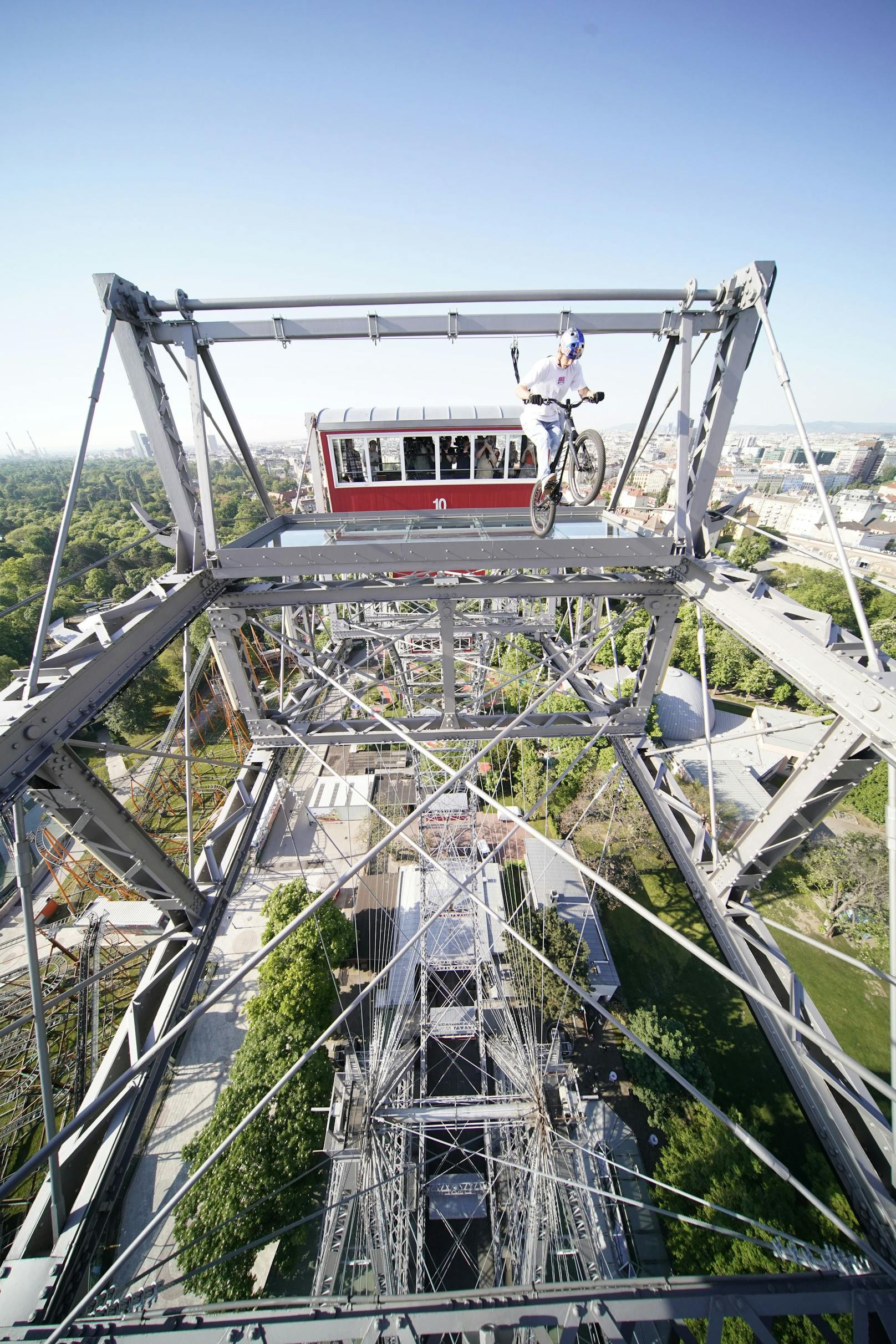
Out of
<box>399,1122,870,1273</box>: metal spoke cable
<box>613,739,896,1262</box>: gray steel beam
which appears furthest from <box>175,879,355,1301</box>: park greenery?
<box>613,739,896,1262</box>: gray steel beam

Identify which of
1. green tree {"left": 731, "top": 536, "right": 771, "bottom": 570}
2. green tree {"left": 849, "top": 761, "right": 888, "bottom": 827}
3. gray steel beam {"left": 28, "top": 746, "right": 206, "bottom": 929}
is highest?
green tree {"left": 731, "top": 536, "right": 771, "bottom": 570}

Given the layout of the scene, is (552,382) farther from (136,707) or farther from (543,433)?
(136,707)

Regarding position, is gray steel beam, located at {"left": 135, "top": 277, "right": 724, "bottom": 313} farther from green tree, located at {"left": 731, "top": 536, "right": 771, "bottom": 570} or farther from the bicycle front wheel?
green tree, located at {"left": 731, "top": 536, "right": 771, "bottom": 570}

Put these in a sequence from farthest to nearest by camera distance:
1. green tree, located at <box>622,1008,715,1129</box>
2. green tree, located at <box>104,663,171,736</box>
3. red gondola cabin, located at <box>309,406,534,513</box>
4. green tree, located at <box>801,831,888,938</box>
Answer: green tree, located at <box>104,663,171,736</box>
green tree, located at <box>801,831,888,938</box>
green tree, located at <box>622,1008,715,1129</box>
red gondola cabin, located at <box>309,406,534,513</box>

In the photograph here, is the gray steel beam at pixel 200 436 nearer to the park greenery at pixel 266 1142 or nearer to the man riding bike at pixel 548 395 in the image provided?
the man riding bike at pixel 548 395

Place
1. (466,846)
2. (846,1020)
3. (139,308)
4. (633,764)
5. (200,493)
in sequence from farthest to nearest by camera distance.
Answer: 1. (466,846)
2. (846,1020)
3. (633,764)
4. (200,493)
5. (139,308)

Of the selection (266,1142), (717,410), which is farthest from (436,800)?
(266,1142)

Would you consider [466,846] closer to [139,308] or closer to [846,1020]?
[846,1020]

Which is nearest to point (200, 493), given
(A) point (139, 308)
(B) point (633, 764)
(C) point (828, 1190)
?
(A) point (139, 308)
